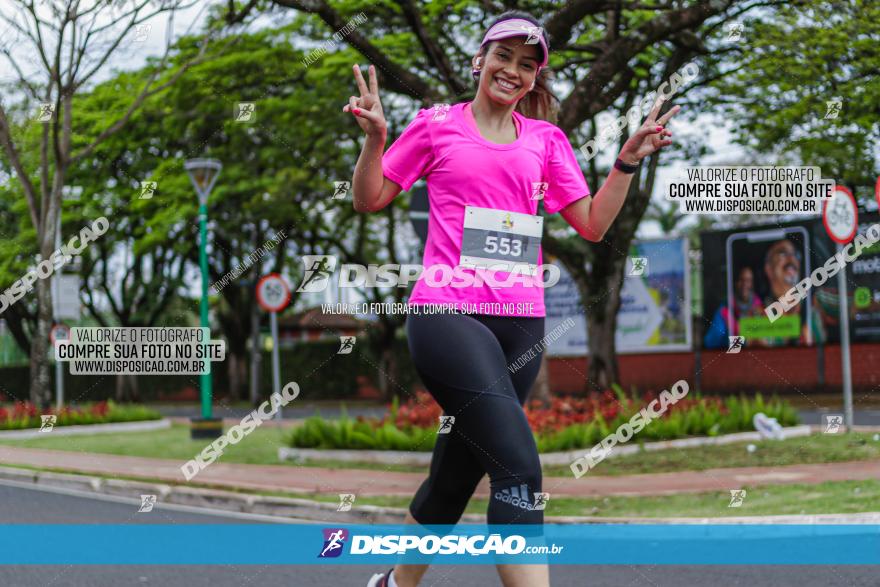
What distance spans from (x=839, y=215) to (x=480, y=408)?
9608 millimetres

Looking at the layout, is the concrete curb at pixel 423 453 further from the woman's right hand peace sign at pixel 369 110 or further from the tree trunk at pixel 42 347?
the tree trunk at pixel 42 347

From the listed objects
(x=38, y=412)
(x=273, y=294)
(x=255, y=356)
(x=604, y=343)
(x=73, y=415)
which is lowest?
(x=73, y=415)

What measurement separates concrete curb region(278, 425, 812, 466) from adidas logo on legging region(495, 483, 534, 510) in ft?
22.4

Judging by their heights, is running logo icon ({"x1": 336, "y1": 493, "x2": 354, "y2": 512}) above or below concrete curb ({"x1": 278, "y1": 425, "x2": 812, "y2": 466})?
above

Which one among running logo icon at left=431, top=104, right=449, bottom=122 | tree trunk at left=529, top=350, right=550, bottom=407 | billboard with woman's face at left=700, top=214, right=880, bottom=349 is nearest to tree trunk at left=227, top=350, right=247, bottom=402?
billboard with woman's face at left=700, top=214, right=880, bottom=349

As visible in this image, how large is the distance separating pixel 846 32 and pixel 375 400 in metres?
22.0

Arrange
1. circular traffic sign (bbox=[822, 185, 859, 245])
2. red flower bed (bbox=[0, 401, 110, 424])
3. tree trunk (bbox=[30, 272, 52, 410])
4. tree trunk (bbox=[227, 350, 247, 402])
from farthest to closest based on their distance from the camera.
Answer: tree trunk (bbox=[227, 350, 247, 402]) → tree trunk (bbox=[30, 272, 52, 410]) → red flower bed (bbox=[0, 401, 110, 424]) → circular traffic sign (bbox=[822, 185, 859, 245])

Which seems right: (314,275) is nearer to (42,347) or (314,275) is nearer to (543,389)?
(42,347)

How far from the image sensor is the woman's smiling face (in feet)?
10.5

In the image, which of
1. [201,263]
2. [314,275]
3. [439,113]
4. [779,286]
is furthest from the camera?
[779,286]

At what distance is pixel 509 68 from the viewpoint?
3189mm

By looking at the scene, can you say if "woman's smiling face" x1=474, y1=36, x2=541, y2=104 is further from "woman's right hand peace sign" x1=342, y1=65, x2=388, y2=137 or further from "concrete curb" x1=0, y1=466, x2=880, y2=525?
"concrete curb" x1=0, y1=466, x2=880, y2=525

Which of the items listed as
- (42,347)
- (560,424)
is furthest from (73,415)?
(560,424)

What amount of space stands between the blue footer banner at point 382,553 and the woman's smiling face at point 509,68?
2.53 metres
